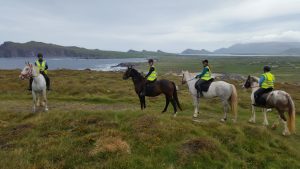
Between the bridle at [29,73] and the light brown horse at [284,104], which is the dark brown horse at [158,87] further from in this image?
the bridle at [29,73]

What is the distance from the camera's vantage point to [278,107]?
15820mm

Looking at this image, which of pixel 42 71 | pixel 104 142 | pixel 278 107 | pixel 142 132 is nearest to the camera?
pixel 104 142

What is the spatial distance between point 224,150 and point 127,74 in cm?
891

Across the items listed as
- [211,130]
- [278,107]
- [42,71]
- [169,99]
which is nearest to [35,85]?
[42,71]

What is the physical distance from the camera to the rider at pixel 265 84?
1635 centimetres

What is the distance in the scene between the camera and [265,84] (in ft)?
54.1

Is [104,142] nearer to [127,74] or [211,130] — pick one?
[211,130]

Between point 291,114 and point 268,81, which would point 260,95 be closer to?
point 268,81

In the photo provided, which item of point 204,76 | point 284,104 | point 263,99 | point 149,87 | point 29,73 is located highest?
point 29,73

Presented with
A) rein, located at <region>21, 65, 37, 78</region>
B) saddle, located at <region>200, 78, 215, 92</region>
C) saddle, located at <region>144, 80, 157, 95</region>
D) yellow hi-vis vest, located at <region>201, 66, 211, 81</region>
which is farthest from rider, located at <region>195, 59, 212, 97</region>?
rein, located at <region>21, 65, 37, 78</region>

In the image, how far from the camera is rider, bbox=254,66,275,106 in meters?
16.4

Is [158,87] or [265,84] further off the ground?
[265,84]

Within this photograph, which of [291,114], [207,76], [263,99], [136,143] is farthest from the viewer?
[207,76]

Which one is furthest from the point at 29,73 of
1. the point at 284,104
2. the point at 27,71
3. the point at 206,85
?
the point at 284,104
